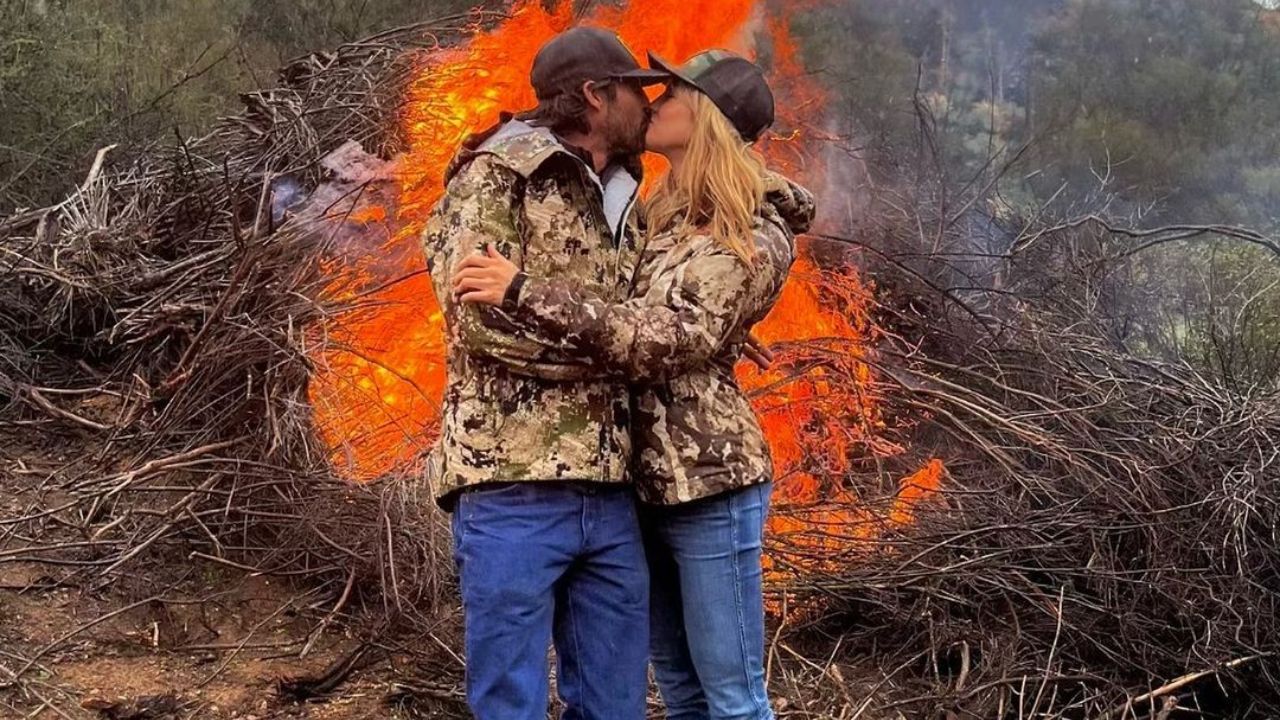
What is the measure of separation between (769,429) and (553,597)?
3.00m

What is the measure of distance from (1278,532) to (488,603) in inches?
131

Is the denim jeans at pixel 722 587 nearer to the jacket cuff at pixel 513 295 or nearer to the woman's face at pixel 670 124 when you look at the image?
the jacket cuff at pixel 513 295

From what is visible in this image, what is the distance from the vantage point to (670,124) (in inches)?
101

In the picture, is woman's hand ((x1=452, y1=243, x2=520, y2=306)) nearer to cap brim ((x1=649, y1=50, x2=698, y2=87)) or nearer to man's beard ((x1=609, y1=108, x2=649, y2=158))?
man's beard ((x1=609, y1=108, x2=649, y2=158))

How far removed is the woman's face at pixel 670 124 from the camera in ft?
8.31

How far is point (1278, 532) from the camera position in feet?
13.8

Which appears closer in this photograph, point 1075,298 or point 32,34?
point 1075,298

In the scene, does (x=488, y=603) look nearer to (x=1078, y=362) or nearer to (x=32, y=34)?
(x=1078, y=362)

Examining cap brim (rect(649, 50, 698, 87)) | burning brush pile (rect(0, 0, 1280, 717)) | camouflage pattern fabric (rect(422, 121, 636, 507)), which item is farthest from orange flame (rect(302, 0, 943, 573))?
cap brim (rect(649, 50, 698, 87))

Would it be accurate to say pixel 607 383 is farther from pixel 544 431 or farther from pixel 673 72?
pixel 673 72

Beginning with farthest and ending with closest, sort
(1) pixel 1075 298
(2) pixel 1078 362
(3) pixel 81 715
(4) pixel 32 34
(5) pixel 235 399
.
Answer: (4) pixel 32 34 < (1) pixel 1075 298 < (2) pixel 1078 362 < (5) pixel 235 399 < (3) pixel 81 715

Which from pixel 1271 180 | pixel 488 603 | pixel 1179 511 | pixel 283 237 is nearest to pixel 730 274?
pixel 488 603

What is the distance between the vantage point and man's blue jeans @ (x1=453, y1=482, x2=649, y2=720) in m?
2.32

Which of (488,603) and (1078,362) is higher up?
(488,603)
